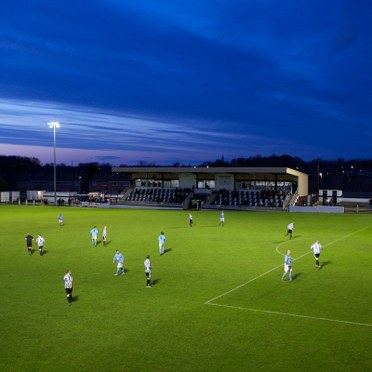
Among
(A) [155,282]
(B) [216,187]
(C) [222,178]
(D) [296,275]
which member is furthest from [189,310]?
(B) [216,187]

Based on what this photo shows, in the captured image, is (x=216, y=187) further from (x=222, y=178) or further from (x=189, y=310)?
(x=189, y=310)

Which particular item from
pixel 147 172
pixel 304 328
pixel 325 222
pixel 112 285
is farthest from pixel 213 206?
pixel 304 328

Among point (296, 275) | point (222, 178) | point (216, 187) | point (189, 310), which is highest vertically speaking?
point (222, 178)

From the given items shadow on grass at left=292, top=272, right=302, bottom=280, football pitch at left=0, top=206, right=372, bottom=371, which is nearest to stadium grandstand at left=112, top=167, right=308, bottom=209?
football pitch at left=0, top=206, right=372, bottom=371

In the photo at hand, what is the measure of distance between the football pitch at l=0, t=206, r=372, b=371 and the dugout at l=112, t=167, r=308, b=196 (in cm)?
4358

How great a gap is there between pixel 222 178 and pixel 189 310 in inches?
2565

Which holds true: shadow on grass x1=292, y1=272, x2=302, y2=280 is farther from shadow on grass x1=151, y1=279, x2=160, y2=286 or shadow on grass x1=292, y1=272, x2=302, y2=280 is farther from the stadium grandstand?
the stadium grandstand

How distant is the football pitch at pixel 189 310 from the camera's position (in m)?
12.9

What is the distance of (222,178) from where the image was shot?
81812 millimetres

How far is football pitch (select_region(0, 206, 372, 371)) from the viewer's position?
1286cm

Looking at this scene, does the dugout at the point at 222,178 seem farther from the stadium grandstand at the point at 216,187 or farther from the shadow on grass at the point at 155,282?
the shadow on grass at the point at 155,282

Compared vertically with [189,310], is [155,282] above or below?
above

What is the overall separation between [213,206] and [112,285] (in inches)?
2132

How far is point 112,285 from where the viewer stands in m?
21.1
